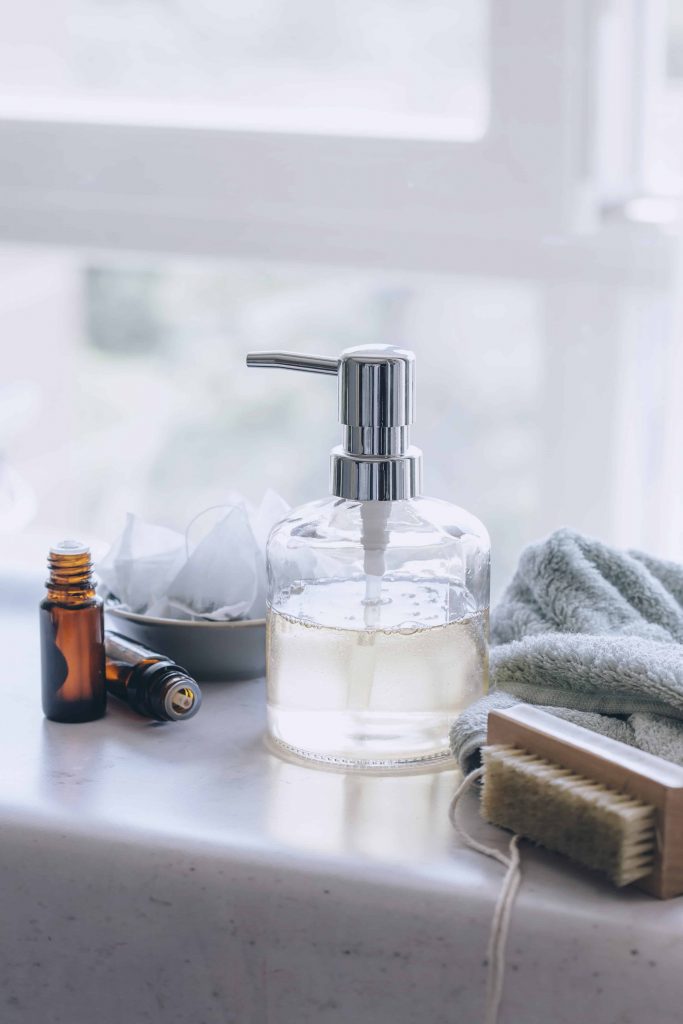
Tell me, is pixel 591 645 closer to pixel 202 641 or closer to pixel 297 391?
pixel 202 641

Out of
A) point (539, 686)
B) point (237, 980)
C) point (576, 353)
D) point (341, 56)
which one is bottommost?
point (237, 980)

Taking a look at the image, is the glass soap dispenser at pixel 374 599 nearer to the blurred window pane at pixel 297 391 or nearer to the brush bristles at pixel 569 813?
the brush bristles at pixel 569 813

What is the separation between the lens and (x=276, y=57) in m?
1.08

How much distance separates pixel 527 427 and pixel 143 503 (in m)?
0.43

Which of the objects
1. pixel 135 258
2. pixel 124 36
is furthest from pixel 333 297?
pixel 124 36

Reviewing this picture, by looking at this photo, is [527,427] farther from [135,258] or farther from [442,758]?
[442,758]

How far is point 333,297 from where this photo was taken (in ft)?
3.88

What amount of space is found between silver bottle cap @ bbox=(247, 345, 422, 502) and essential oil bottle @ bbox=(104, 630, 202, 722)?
6.0 inches

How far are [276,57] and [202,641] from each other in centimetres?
58

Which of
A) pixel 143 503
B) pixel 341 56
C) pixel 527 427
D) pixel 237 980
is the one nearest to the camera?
pixel 237 980

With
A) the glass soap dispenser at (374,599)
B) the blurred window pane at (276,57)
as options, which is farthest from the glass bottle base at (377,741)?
the blurred window pane at (276,57)

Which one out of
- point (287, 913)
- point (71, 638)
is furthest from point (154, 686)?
point (287, 913)

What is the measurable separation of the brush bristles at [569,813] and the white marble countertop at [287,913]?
17mm

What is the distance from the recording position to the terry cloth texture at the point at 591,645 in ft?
2.04
